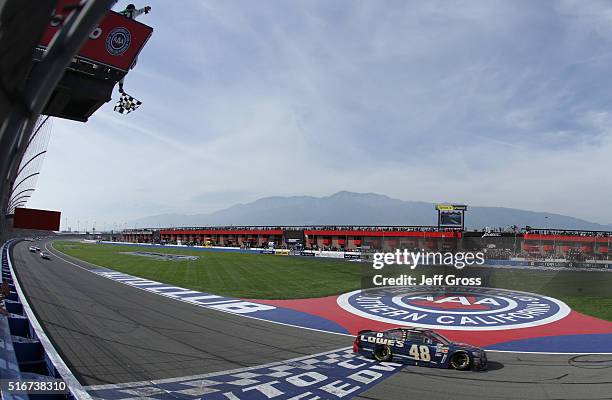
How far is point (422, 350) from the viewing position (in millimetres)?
12266

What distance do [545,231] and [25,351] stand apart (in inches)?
2837

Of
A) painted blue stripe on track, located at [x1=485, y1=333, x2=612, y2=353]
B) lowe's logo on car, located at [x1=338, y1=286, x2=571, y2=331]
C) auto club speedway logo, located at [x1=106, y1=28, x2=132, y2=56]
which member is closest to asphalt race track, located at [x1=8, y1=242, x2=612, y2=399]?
painted blue stripe on track, located at [x1=485, y1=333, x2=612, y2=353]

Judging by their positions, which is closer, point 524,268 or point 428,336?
point 428,336

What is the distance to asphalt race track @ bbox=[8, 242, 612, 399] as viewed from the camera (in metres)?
10.2

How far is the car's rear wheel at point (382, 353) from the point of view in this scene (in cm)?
1272

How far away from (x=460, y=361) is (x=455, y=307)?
1258 cm

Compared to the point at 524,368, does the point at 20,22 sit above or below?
above

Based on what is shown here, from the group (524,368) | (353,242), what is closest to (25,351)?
(524,368)

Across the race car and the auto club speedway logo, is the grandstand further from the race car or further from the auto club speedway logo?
the auto club speedway logo

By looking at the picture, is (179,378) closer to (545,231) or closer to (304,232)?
(304,232)

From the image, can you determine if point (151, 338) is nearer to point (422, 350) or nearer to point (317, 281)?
point (422, 350)

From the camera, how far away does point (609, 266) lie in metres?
44.6

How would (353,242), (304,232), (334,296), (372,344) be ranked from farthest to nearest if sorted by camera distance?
(304,232) → (353,242) → (334,296) → (372,344)

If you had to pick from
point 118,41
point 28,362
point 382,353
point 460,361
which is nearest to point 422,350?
point 460,361
